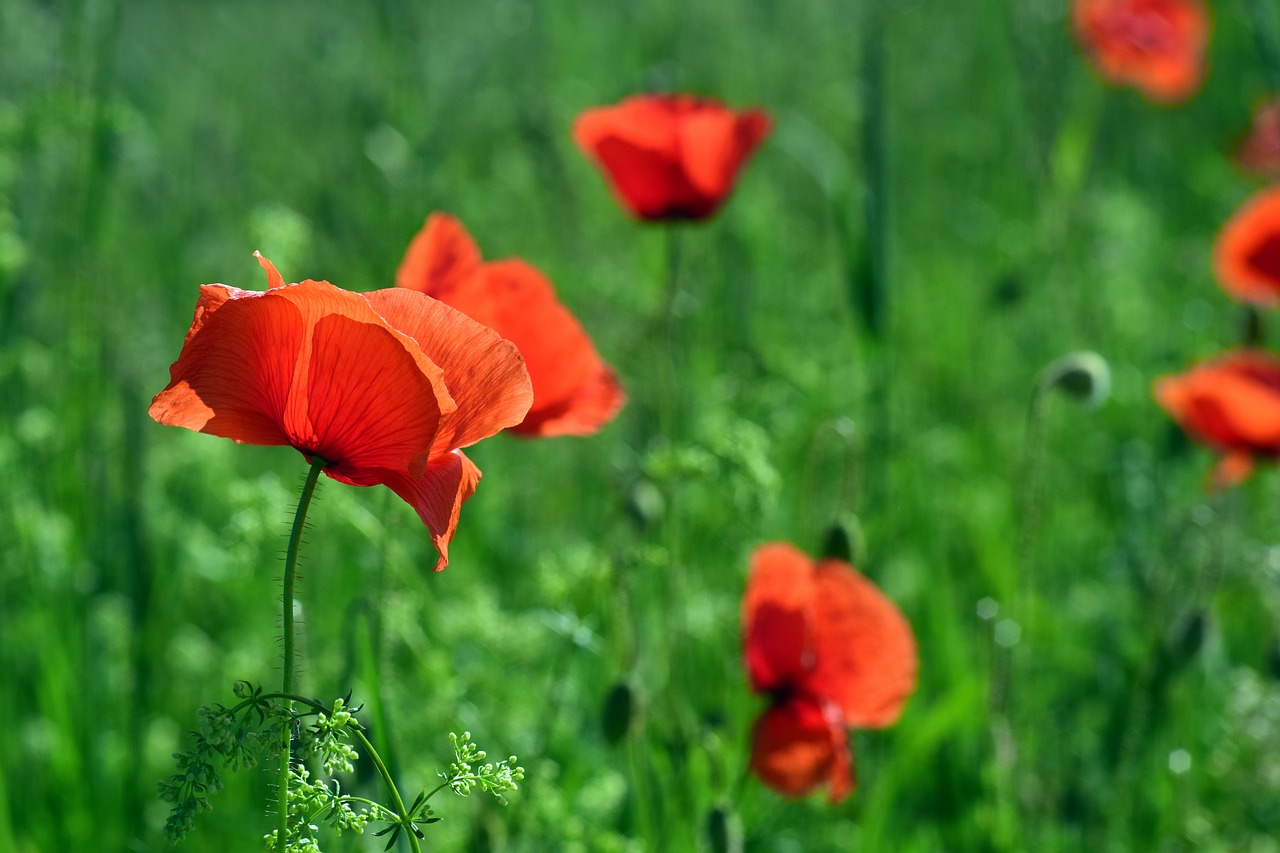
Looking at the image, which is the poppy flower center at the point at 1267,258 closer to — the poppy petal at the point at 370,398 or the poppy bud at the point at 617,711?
the poppy bud at the point at 617,711

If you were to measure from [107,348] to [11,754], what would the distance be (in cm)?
65

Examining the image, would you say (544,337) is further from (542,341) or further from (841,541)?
(841,541)

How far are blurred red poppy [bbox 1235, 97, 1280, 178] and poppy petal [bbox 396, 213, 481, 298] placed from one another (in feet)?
10.4

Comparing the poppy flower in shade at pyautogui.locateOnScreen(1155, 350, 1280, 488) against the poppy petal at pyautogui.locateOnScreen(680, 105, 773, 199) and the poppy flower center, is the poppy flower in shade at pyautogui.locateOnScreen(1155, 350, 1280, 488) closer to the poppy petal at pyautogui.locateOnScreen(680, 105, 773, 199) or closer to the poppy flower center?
the poppy flower center

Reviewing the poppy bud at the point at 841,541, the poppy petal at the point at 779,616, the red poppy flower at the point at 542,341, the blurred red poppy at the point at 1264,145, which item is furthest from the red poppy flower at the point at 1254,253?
the red poppy flower at the point at 542,341

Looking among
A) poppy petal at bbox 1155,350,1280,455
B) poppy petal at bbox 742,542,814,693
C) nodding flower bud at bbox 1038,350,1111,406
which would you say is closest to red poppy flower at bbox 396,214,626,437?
poppy petal at bbox 742,542,814,693

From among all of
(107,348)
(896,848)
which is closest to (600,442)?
(107,348)

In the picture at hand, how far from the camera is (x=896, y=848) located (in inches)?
77.7

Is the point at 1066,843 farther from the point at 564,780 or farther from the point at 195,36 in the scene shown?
the point at 195,36

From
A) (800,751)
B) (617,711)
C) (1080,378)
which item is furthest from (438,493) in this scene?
(1080,378)

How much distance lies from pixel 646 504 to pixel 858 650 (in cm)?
38

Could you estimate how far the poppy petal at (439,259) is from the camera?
53.0 inches

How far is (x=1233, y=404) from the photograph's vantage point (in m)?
2.20

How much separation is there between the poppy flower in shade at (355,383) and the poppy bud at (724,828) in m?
0.63
